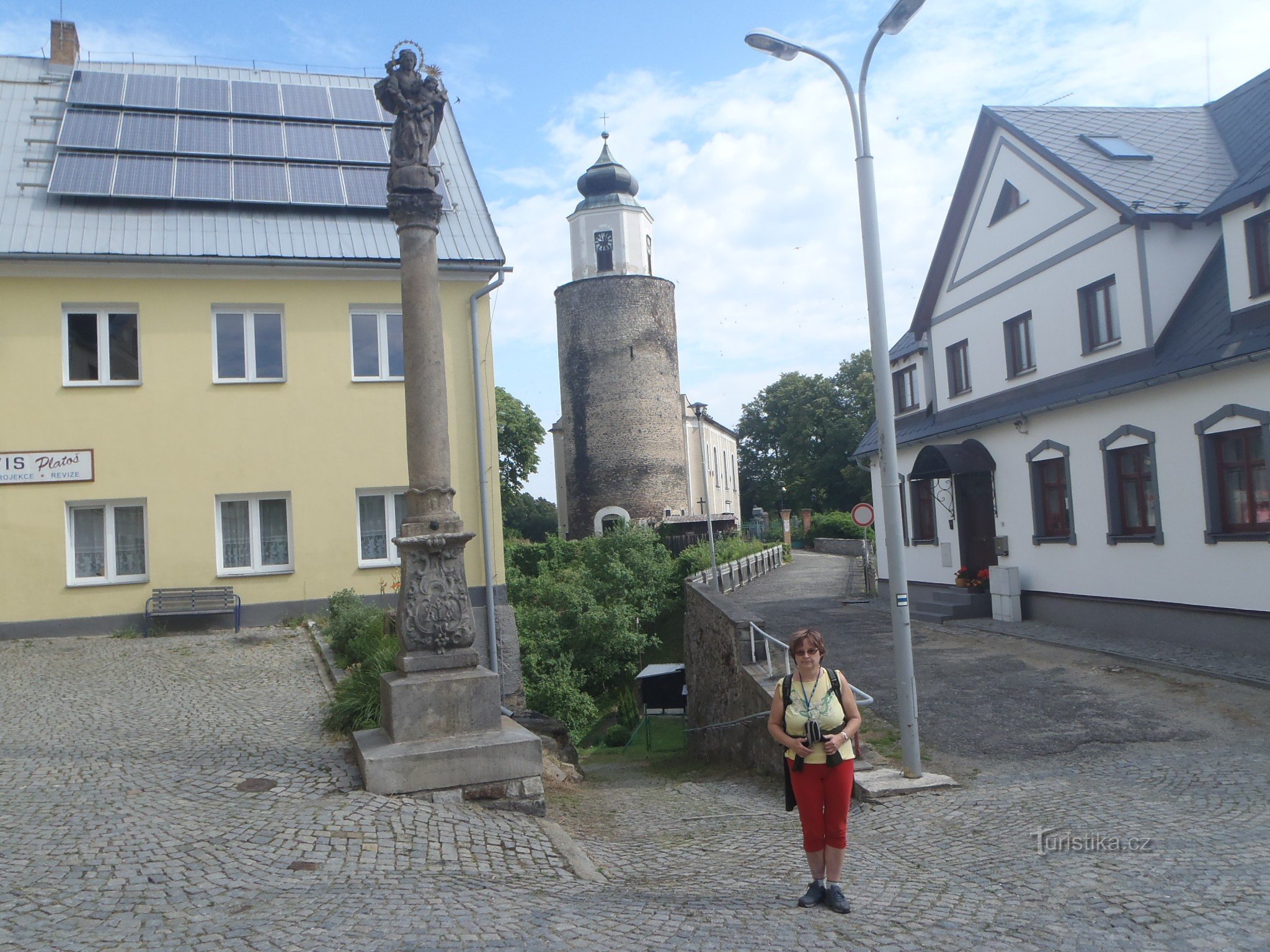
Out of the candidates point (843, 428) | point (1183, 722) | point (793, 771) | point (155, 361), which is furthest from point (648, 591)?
point (843, 428)

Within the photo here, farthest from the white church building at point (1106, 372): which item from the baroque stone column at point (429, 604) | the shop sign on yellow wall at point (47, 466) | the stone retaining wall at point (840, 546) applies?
the stone retaining wall at point (840, 546)

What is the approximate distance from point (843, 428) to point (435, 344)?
61686mm

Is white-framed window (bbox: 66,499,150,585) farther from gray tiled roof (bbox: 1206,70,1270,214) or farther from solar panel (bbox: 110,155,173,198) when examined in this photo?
gray tiled roof (bbox: 1206,70,1270,214)

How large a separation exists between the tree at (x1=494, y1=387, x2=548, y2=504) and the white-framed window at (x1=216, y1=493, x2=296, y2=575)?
3976 cm

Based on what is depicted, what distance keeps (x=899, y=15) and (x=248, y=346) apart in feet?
37.4

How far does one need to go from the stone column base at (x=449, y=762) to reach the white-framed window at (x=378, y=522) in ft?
28.9

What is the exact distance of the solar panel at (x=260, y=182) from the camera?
16344mm

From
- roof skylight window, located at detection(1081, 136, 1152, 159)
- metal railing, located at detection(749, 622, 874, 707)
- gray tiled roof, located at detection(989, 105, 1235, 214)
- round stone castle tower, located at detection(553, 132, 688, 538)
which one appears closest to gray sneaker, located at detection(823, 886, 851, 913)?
metal railing, located at detection(749, 622, 874, 707)

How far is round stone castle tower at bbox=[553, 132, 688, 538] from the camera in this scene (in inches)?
1897

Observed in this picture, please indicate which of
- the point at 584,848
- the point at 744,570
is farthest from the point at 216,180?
the point at 744,570

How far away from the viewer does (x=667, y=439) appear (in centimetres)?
4900

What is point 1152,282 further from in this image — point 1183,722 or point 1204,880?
point 1204,880

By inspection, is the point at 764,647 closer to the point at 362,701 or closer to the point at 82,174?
the point at 362,701

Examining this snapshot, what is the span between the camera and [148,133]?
17.2m
